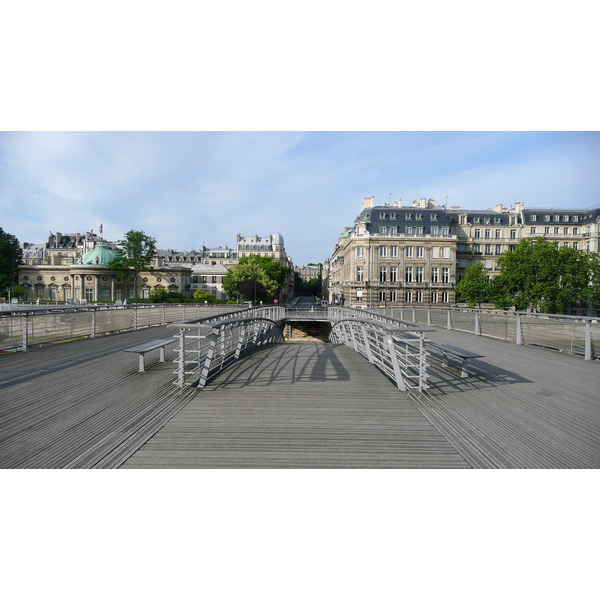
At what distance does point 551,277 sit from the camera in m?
34.6

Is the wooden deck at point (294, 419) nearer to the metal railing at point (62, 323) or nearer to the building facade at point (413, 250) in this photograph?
the metal railing at point (62, 323)

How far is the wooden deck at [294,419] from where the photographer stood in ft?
12.8

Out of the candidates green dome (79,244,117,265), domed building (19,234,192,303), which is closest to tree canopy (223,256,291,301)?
domed building (19,234,192,303)

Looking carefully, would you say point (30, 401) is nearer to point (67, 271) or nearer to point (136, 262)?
point (136, 262)

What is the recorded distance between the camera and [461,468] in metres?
3.77

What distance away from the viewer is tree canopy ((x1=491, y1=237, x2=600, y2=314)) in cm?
3372

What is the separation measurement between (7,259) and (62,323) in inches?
2511

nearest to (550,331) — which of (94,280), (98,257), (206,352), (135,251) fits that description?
(206,352)

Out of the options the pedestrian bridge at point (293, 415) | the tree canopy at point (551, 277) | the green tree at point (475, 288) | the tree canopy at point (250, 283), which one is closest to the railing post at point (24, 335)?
the pedestrian bridge at point (293, 415)

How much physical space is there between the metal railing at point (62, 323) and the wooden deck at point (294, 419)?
86.2 inches

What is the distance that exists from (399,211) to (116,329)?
4956 centimetres

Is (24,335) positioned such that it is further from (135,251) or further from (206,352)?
(135,251)

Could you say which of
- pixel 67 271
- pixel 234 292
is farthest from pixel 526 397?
pixel 67 271

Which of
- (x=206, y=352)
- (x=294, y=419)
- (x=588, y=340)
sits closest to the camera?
(x=294, y=419)
